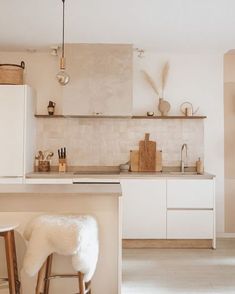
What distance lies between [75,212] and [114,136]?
2.33 metres

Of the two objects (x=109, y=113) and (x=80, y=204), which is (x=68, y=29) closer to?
(x=109, y=113)

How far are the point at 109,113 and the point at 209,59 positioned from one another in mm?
1645

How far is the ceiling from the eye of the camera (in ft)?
10.7

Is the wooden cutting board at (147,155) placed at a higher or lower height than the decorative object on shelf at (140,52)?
lower

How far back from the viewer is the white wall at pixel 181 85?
4.76m

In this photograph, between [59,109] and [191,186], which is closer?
[191,186]

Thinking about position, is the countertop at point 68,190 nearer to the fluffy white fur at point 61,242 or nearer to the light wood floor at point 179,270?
the fluffy white fur at point 61,242

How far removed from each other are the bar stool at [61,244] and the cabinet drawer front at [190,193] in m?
2.05

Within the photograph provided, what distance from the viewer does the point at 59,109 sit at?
4758mm

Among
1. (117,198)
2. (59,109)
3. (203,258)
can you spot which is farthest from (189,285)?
(59,109)

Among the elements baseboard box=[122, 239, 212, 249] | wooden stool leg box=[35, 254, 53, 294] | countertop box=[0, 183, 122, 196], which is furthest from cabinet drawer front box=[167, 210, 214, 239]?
wooden stool leg box=[35, 254, 53, 294]

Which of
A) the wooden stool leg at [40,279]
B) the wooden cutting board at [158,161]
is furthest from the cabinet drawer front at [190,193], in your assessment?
the wooden stool leg at [40,279]

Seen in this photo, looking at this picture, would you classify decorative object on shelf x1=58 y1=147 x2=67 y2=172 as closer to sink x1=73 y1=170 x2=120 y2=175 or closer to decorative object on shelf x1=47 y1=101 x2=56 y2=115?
sink x1=73 y1=170 x2=120 y2=175

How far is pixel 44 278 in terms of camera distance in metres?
2.37
